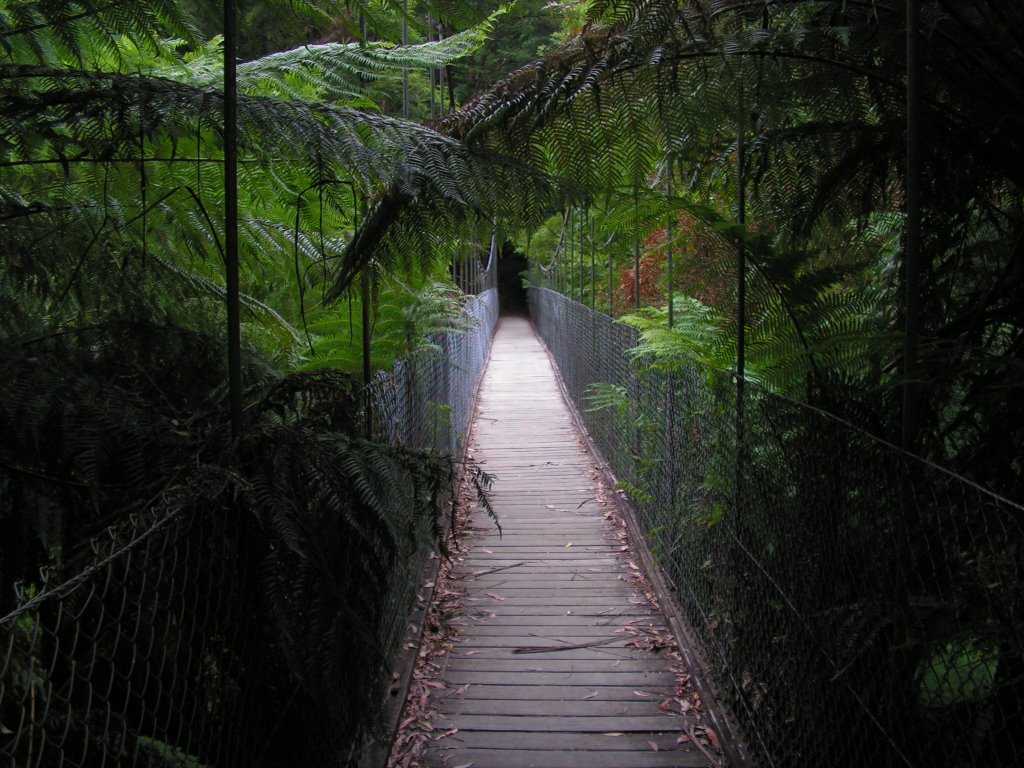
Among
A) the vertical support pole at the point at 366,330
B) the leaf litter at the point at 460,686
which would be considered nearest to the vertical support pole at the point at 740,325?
the leaf litter at the point at 460,686

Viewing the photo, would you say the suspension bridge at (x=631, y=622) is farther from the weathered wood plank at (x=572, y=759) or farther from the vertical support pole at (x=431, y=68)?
the vertical support pole at (x=431, y=68)

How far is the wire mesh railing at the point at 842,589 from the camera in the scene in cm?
155

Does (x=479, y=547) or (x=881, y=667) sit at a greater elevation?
(x=881, y=667)

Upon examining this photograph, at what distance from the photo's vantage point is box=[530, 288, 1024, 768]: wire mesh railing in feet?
5.08

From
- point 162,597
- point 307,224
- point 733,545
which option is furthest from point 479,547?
point 162,597

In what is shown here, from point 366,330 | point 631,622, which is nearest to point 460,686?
point 631,622

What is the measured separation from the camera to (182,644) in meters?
1.48

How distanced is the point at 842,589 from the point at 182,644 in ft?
5.13

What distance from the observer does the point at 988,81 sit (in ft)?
7.34

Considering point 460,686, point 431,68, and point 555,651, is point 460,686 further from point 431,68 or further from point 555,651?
point 431,68

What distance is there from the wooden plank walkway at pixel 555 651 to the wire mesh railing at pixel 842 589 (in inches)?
14.4

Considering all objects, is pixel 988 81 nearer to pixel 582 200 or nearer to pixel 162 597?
pixel 582 200

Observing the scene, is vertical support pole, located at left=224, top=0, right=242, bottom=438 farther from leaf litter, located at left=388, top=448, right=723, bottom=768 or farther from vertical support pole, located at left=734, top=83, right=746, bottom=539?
vertical support pole, located at left=734, top=83, right=746, bottom=539

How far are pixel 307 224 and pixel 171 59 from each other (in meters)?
0.93
